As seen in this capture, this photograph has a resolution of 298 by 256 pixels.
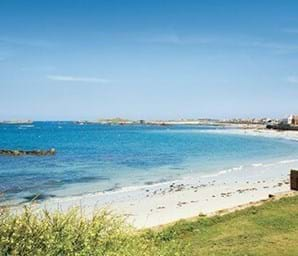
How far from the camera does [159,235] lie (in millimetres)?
17047

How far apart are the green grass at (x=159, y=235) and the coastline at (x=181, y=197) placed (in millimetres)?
3394

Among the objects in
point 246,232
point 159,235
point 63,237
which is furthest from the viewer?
point 246,232

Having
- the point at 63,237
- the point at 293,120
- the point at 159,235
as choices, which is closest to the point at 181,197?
the point at 159,235

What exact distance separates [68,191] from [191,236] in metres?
20.5

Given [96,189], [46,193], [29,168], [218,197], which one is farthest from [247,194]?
[29,168]

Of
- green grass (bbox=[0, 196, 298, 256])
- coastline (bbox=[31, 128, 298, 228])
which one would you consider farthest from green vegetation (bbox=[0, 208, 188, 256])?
coastline (bbox=[31, 128, 298, 228])

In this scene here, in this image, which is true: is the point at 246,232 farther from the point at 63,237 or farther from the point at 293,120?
the point at 293,120

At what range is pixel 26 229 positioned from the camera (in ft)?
31.3

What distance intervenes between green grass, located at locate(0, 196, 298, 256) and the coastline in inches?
134

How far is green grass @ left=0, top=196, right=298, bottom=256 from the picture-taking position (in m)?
9.43

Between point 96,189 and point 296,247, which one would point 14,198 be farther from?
point 296,247

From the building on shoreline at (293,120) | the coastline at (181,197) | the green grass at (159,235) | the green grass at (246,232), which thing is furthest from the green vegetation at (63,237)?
the building on shoreline at (293,120)

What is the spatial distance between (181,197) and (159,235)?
16065mm

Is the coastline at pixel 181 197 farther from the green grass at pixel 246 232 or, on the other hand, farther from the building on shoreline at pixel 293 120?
the building on shoreline at pixel 293 120
